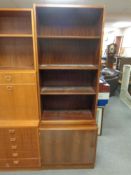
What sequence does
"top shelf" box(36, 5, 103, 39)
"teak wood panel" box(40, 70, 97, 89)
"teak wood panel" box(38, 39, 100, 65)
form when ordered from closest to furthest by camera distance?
1. "top shelf" box(36, 5, 103, 39)
2. "teak wood panel" box(38, 39, 100, 65)
3. "teak wood panel" box(40, 70, 97, 89)

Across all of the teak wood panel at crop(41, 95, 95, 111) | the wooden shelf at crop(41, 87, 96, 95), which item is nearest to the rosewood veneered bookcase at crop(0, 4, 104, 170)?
the wooden shelf at crop(41, 87, 96, 95)

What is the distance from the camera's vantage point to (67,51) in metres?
1.98

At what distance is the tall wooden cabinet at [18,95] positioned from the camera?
5.74ft

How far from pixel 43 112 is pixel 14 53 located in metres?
0.91

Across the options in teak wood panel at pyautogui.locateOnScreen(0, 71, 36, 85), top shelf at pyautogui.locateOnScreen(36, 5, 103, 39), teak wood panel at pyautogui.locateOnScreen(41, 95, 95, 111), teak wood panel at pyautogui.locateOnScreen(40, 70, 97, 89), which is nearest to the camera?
teak wood panel at pyautogui.locateOnScreen(0, 71, 36, 85)

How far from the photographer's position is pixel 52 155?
6.36ft

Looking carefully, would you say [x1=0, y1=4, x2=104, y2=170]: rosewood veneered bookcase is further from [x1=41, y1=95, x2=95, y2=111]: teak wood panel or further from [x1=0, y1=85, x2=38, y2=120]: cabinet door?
[x1=41, y1=95, x2=95, y2=111]: teak wood panel

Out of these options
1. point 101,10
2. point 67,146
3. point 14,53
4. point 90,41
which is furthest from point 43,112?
point 101,10

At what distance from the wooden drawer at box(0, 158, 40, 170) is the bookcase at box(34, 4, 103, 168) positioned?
0.12m

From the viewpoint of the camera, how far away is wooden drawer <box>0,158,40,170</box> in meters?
1.97

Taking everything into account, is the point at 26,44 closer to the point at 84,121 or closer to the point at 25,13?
the point at 25,13

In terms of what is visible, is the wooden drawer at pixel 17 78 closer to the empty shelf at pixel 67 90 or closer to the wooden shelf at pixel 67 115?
the empty shelf at pixel 67 90

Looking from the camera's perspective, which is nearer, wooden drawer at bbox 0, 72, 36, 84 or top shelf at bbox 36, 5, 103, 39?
wooden drawer at bbox 0, 72, 36, 84

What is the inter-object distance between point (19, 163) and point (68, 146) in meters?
0.71
